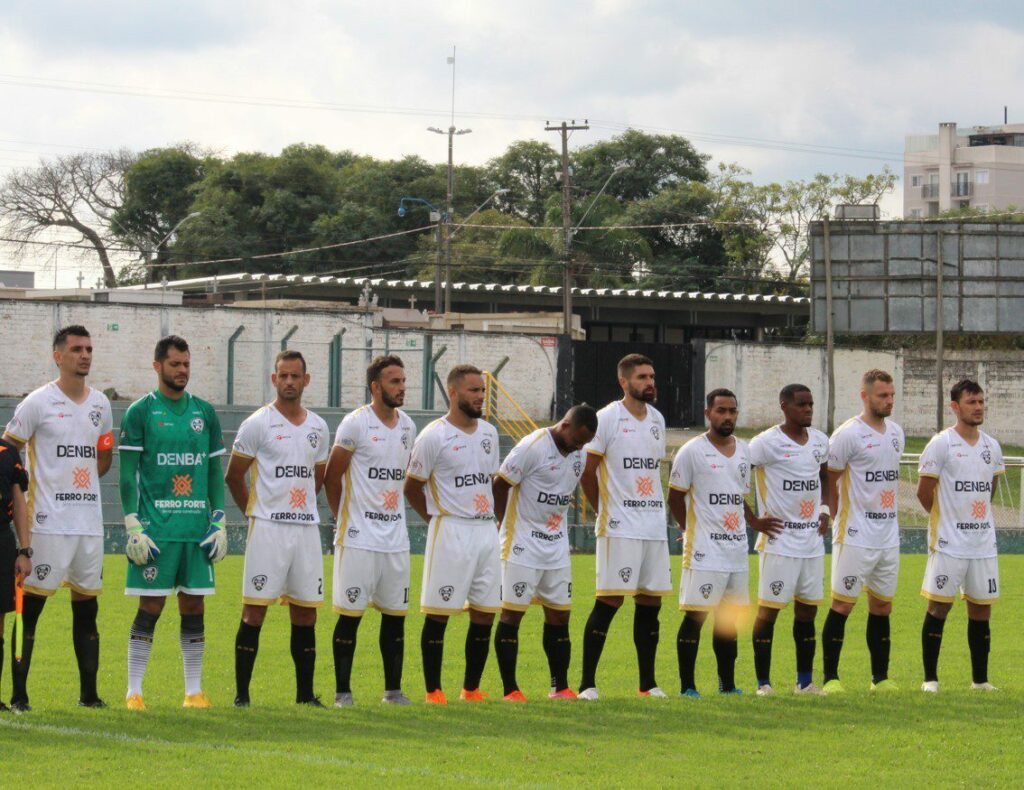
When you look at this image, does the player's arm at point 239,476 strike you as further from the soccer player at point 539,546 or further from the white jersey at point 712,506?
the white jersey at point 712,506

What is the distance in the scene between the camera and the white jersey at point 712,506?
1086 cm

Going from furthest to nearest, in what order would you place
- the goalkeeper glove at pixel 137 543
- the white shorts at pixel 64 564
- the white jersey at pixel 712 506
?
1. the white jersey at pixel 712 506
2. the white shorts at pixel 64 564
3. the goalkeeper glove at pixel 137 543

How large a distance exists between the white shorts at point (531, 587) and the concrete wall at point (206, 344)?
95.6ft

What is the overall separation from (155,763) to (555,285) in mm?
56241

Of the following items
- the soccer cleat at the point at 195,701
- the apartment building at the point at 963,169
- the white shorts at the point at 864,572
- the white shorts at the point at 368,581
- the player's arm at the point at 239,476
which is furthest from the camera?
the apartment building at the point at 963,169

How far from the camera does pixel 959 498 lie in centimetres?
1151

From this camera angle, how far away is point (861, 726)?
30.9ft

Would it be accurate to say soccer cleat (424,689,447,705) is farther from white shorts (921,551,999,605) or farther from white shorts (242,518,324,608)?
white shorts (921,551,999,605)

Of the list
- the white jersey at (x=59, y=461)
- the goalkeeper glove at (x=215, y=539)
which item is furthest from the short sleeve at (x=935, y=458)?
the white jersey at (x=59, y=461)

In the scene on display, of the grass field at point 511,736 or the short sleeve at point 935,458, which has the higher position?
the short sleeve at point 935,458

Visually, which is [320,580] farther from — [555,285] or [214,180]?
[214,180]

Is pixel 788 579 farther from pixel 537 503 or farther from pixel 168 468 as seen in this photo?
pixel 168 468

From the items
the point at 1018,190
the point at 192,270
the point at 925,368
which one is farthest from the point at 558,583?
the point at 1018,190

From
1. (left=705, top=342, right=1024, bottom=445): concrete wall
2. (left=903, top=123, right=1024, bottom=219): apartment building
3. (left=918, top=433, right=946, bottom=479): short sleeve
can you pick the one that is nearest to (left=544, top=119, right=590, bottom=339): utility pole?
(left=705, top=342, right=1024, bottom=445): concrete wall
